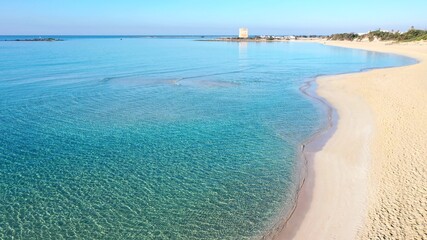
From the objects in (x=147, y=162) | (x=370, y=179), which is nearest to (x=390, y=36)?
(x=370, y=179)

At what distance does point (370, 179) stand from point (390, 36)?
429 feet

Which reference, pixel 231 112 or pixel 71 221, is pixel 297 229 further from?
pixel 231 112

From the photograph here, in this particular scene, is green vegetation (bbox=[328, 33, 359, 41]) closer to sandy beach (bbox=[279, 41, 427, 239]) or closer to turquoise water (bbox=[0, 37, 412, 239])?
turquoise water (bbox=[0, 37, 412, 239])

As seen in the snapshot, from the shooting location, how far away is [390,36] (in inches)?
4877

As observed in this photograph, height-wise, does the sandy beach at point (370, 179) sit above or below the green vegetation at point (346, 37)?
below

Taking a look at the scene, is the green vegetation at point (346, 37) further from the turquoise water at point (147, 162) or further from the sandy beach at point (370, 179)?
the sandy beach at point (370, 179)

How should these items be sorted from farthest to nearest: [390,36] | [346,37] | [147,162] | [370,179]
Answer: [346,37] < [390,36] < [147,162] < [370,179]

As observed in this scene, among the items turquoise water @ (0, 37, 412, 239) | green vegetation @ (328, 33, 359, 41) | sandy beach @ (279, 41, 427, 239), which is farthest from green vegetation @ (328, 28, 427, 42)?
turquoise water @ (0, 37, 412, 239)

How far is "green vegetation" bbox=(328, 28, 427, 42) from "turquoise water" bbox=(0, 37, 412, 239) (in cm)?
9551

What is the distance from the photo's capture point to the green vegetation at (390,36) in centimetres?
10344

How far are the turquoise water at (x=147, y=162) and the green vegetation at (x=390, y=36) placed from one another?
95.5m

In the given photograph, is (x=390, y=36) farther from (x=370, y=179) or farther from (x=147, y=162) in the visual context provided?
(x=147, y=162)

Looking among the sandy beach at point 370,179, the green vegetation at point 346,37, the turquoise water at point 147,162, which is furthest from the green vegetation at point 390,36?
the turquoise water at point 147,162

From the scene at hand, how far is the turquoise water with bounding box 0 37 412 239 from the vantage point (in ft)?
32.3
